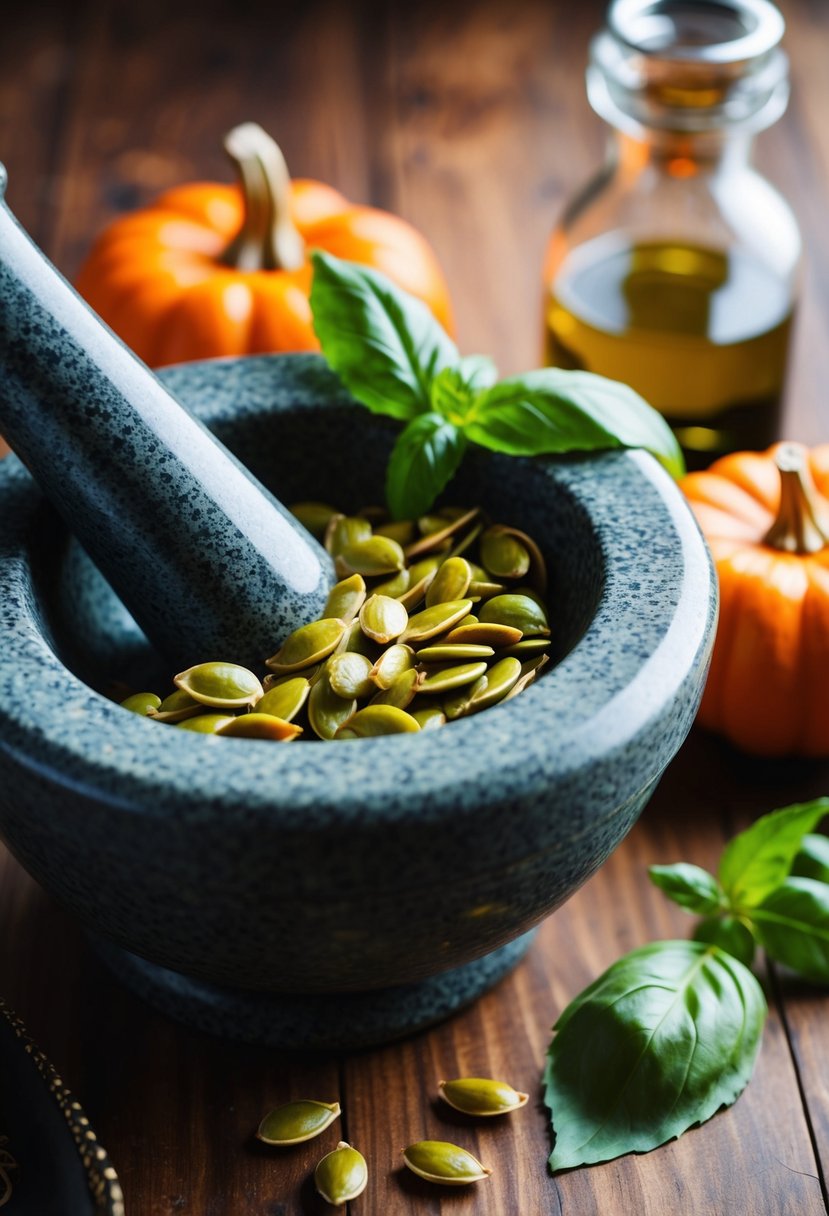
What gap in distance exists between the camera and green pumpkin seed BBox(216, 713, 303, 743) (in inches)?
34.8

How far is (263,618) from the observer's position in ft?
3.30

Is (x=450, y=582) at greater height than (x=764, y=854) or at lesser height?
greater

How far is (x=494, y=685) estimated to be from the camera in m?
0.93

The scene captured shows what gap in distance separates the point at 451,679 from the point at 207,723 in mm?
159

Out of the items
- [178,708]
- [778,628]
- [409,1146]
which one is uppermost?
[178,708]

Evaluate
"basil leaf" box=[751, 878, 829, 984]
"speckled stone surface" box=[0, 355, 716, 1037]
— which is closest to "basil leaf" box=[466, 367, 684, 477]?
"speckled stone surface" box=[0, 355, 716, 1037]

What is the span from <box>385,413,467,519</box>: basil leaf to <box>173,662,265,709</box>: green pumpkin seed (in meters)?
0.21

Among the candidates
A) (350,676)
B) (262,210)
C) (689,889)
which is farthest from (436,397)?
(262,210)

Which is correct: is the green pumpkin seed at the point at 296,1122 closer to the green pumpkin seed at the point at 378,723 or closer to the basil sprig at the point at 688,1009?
the basil sprig at the point at 688,1009

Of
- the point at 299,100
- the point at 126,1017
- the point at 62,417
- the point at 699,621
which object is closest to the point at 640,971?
the point at 699,621

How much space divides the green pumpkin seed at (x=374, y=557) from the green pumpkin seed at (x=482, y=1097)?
361 mm

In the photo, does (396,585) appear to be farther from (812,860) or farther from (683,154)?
(683,154)

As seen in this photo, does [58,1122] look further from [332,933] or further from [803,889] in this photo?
[803,889]

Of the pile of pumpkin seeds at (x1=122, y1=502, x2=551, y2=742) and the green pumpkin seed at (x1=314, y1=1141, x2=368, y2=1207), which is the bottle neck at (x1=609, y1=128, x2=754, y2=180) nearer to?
the pile of pumpkin seeds at (x1=122, y1=502, x2=551, y2=742)
